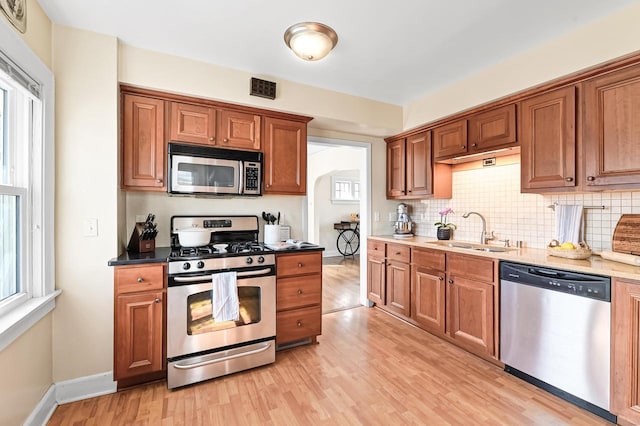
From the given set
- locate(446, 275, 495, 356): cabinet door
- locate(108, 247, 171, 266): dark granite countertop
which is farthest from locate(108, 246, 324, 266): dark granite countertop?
locate(446, 275, 495, 356): cabinet door

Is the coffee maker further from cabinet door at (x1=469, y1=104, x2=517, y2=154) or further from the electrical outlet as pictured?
the electrical outlet

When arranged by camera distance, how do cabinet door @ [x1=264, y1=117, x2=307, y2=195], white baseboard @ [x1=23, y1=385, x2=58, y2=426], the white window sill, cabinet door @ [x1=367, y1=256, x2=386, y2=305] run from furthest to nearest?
1. cabinet door @ [x1=367, y1=256, x2=386, y2=305]
2. cabinet door @ [x1=264, y1=117, x2=307, y2=195]
3. white baseboard @ [x1=23, y1=385, x2=58, y2=426]
4. the white window sill

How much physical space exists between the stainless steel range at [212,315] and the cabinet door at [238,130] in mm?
921

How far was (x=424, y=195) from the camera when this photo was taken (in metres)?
3.44

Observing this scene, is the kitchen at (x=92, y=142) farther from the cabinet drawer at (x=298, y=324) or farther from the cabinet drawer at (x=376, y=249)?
the cabinet drawer at (x=376, y=249)

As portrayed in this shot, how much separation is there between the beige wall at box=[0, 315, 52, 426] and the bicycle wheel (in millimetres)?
6271

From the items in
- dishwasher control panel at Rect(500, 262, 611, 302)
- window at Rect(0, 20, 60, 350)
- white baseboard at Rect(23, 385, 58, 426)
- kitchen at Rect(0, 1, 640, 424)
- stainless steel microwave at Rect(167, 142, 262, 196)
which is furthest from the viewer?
stainless steel microwave at Rect(167, 142, 262, 196)

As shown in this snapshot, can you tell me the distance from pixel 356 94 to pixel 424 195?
1.39 metres

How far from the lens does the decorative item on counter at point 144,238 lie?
7.73 ft

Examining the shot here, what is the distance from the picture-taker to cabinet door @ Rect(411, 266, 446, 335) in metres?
2.85

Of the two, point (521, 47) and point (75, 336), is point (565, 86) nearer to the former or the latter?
point (521, 47)

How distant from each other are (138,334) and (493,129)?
3361 mm

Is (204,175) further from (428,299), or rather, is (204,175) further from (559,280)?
(559,280)

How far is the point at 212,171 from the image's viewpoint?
2.63 meters
